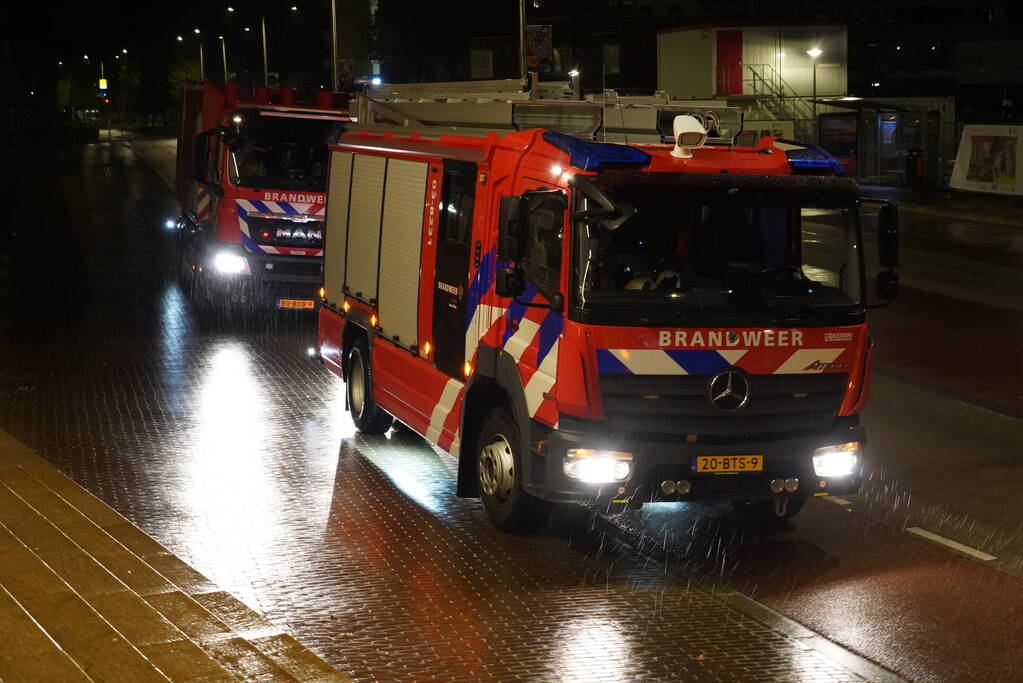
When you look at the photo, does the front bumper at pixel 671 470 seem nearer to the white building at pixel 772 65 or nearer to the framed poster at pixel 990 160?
the framed poster at pixel 990 160

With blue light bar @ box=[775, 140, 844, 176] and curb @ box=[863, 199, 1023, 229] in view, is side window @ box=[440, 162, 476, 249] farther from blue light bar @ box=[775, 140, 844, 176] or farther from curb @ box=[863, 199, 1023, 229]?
curb @ box=[863, 199, 1023, 229]

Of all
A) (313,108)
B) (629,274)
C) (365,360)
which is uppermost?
(313,108)

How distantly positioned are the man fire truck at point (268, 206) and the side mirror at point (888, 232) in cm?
1097

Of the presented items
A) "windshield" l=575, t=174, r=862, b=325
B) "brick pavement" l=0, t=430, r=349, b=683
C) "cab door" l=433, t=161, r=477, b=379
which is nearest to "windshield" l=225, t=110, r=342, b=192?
"cab door" l=433, t=161, r=477, b=379

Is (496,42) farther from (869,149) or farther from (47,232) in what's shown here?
(47,232)

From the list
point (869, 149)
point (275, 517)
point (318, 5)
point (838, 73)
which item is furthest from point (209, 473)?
point (318, 5)

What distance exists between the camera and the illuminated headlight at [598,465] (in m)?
8.00

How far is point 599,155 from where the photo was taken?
26.1ft

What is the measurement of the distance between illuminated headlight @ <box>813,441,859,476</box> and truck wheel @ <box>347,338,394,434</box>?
4.42 m

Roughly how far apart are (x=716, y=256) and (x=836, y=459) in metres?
1.44

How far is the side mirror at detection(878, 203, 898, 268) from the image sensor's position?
8.38 m

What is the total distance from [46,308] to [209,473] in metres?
11.1

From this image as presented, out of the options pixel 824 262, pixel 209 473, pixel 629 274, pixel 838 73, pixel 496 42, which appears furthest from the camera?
pixel 496 42

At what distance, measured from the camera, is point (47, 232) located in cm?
3394
